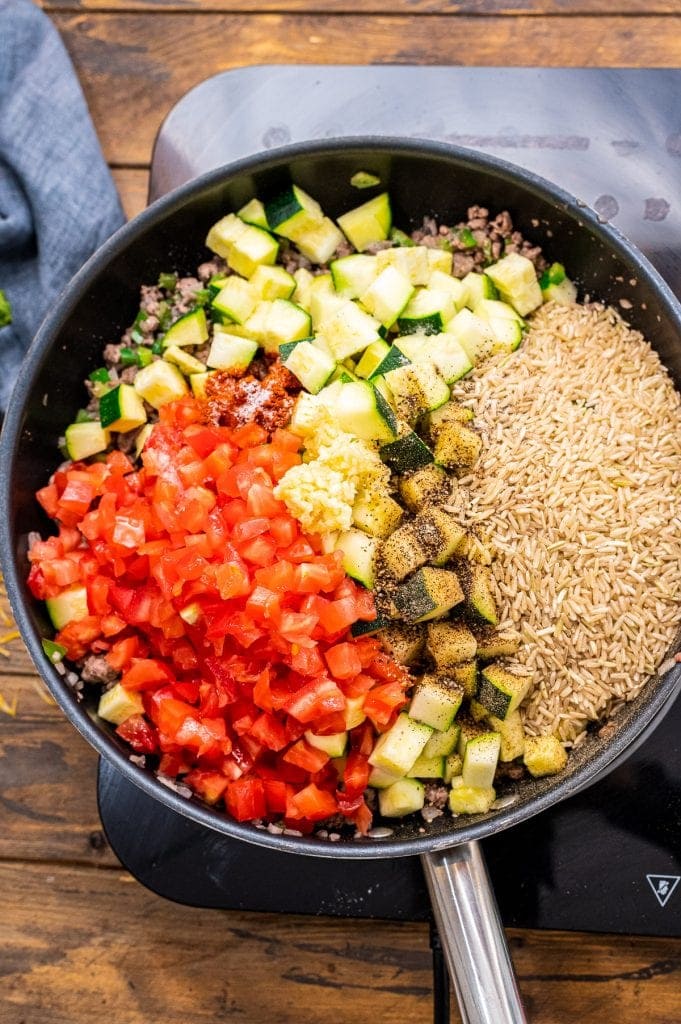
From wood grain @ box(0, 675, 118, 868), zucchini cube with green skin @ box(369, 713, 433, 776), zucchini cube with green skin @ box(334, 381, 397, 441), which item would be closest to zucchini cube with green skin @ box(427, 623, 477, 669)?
zucchini cube with green skin @ box(369, 713, 433, 776)

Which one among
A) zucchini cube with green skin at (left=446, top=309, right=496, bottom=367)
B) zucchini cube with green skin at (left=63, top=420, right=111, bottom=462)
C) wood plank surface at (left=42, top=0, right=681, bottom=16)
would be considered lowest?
zucchini cube with green skin at (left=63, top=420, right=111, bottom=462)

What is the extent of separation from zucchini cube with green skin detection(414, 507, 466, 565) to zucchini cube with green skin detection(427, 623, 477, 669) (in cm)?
12

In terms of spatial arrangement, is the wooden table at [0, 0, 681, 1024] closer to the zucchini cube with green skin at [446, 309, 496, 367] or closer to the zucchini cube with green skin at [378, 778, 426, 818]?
the zucchini cube with green skin at [378, 778, 426, 818]

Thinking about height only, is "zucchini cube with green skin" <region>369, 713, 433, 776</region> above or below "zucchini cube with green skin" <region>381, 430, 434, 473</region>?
below

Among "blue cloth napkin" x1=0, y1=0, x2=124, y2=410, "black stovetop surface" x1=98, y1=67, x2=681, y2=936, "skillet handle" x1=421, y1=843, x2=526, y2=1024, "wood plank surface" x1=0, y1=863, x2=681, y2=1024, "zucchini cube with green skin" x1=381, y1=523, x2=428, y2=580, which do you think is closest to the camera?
"skillet handle" x1=421, y1=843, x2=526, y2=1024

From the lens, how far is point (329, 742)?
60.8 inches

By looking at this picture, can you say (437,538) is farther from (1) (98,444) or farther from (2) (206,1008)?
(2) (206,1008)

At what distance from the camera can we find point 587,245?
66.5 inches

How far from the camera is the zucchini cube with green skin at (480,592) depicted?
1583mm

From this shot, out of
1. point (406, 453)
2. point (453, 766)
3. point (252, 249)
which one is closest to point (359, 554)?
point (406, 453)

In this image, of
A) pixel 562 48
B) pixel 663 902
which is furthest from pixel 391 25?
pixel 663 902

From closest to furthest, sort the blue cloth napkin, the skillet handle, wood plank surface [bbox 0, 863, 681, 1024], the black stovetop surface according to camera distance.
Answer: the skillet handle, the black stovetop surface, wood plank surface [bbox 0, 863, 681, 1024], the blue cloth napkin

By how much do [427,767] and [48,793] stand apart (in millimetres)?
910

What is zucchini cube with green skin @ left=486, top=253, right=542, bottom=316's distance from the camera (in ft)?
5.67
